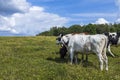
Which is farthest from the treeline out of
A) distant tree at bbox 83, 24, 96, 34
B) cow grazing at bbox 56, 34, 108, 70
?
cow grazing at bbox 56, 34, 108, 70

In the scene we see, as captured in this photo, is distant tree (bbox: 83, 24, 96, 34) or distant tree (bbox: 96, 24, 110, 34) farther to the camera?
distant tree (bbox: 96, 24, 110, 34)

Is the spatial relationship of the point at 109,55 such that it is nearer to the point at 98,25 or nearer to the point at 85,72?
the point at 85,72

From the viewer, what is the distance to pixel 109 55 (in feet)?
88.8

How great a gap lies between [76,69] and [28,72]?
2883mm

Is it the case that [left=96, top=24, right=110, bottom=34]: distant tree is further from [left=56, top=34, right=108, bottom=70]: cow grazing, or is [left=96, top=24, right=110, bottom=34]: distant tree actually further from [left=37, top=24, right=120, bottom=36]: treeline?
[left=56, top=34, right=108, bottom=70]: cow grazing

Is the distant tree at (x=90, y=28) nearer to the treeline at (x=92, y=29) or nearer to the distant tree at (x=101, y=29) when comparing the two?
the treeline at (x=92, y=29)

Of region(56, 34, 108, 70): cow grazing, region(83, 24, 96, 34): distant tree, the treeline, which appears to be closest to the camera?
region(56, 34, 108, 70): cow grazing

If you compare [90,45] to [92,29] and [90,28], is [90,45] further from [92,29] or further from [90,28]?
[90,28]

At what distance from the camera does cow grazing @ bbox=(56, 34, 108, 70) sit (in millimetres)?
18422

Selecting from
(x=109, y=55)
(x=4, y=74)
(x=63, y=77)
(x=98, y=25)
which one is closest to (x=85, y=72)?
(x=63, y=77)

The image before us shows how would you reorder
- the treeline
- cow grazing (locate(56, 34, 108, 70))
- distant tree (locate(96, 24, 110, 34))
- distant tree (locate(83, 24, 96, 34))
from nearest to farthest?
1. cow grazing (locate(56, 34, 108, 70))
2. distant tree (locate(83, 24, 96, 34))
3. the treeline
4. distant tree (locate(96, 24, 110, 34))

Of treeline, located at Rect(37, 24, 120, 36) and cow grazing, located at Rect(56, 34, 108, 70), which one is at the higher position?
treeline, located at Rect(37, 24, 120, 36)

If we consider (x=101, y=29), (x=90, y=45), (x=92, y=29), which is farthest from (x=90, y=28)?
(x=90, y=45)

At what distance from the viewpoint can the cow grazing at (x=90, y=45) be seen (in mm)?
18422
